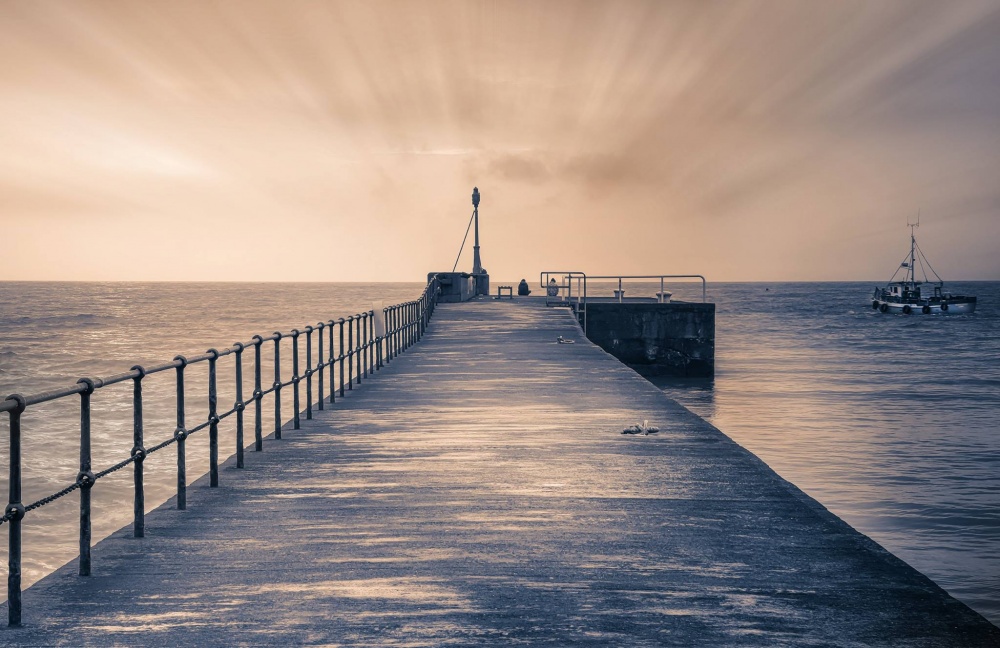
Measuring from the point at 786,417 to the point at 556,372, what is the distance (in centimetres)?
1152

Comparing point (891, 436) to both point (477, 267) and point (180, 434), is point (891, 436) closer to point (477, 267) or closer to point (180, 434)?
point (180, 434)

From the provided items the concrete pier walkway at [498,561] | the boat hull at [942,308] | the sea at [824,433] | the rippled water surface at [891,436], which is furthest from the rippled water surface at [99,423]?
the boat hull at [942,308]

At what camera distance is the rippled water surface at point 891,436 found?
457 inches

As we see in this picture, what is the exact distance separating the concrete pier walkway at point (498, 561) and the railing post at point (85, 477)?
145 millimetres

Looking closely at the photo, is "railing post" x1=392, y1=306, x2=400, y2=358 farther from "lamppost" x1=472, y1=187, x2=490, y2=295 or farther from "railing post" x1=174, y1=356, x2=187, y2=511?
"lamppost" x1=472, y1=187, x2=490, y2=295

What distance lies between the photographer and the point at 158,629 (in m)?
4.21

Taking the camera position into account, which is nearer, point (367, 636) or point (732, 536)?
point (367, 636)

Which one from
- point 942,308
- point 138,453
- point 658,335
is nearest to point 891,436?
point 658,335

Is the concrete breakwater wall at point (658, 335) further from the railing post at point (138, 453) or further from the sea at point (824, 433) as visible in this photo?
the railing post at point (138, 453)

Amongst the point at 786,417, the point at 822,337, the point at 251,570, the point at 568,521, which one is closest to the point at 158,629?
the point at 251,570

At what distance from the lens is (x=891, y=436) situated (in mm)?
21328

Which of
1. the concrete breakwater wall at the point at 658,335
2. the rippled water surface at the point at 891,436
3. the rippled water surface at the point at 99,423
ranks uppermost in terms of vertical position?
the concrete breakwater wall at the point at 658,335

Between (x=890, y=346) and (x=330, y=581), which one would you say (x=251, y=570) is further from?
(x=890, y=346)

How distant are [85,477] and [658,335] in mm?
32421
